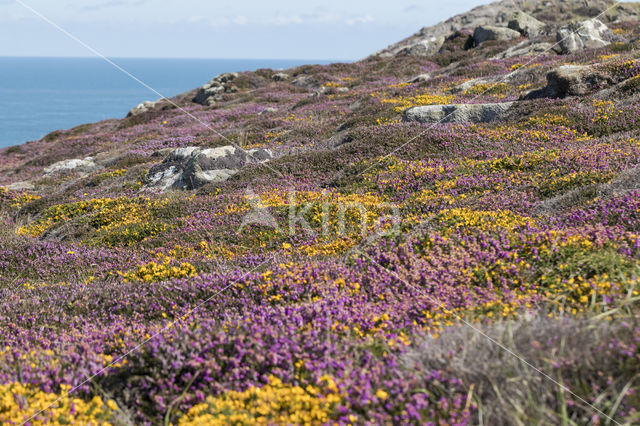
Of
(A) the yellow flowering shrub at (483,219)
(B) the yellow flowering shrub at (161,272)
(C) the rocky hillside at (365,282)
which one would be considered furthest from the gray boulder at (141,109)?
(A) the yellow flowering shrub at (483,219)

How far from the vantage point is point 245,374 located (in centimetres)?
469

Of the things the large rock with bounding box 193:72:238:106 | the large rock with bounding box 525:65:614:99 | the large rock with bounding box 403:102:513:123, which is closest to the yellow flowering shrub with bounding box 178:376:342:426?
the large rock with bounding box 403:102:513:123

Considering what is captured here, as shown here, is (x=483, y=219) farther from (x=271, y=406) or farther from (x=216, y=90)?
(x=216, y=90)

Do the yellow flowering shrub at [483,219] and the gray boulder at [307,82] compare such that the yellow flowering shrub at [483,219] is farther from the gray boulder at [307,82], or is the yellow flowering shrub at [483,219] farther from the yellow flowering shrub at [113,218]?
the gray boulder at [307,82]

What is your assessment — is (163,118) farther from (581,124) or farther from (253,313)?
(253,313)

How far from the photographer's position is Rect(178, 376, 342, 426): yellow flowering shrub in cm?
389

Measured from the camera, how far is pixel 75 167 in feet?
102

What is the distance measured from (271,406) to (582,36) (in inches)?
1494

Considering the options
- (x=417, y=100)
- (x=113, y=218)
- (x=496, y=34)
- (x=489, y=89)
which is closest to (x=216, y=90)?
(x=496, y=34)

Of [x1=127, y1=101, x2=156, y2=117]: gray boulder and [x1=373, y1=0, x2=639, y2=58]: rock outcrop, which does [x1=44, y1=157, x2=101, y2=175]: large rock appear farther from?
[x1=373, y1=0, x2=639, y2=58]: rock outcrop

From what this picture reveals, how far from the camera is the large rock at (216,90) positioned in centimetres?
5334

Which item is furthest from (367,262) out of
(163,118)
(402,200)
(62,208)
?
(163,118)

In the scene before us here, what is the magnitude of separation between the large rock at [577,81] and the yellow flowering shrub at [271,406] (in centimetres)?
1852

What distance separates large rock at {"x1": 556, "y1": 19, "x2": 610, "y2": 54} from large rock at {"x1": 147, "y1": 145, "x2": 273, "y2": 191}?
24740mm
